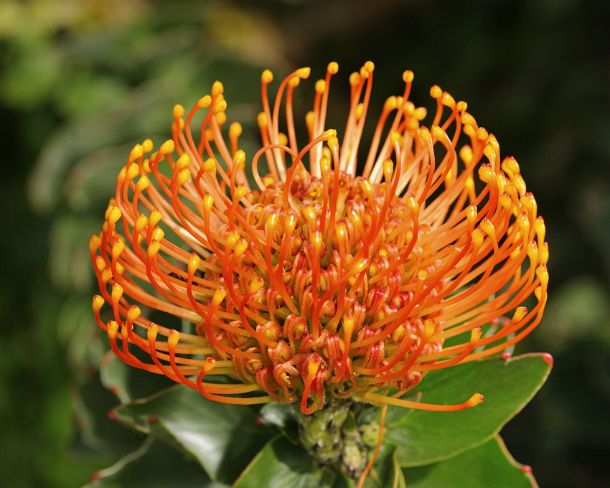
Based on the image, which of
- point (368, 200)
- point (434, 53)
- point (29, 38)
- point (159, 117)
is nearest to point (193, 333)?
point (368, 200)

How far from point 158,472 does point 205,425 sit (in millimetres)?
180

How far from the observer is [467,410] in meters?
1.19

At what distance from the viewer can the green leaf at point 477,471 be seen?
3.81 ft

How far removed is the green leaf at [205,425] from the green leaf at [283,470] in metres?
0.05

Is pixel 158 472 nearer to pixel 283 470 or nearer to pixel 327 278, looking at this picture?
pixel 283 470

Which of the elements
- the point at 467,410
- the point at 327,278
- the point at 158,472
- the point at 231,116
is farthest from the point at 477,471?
the point at 231,116

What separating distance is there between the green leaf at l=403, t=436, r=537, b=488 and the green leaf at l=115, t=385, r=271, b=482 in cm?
24

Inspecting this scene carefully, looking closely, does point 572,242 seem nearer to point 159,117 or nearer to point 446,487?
point 159,117

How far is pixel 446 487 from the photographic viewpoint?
4.01 ft

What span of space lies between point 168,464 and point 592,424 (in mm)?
1421

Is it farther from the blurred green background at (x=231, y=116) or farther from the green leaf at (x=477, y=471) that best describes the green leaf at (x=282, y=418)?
the blurred green background at (x=231, y=116)

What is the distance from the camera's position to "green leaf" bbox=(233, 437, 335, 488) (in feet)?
3.85

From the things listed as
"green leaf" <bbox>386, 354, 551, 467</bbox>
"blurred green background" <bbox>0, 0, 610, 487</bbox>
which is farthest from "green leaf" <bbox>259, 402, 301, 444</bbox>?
"blurred green background" <bbox>0, 0, 610, 487</bbox>

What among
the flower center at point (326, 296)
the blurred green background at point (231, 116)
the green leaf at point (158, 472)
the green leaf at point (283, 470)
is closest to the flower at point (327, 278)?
the flower center at point (326, 296)
